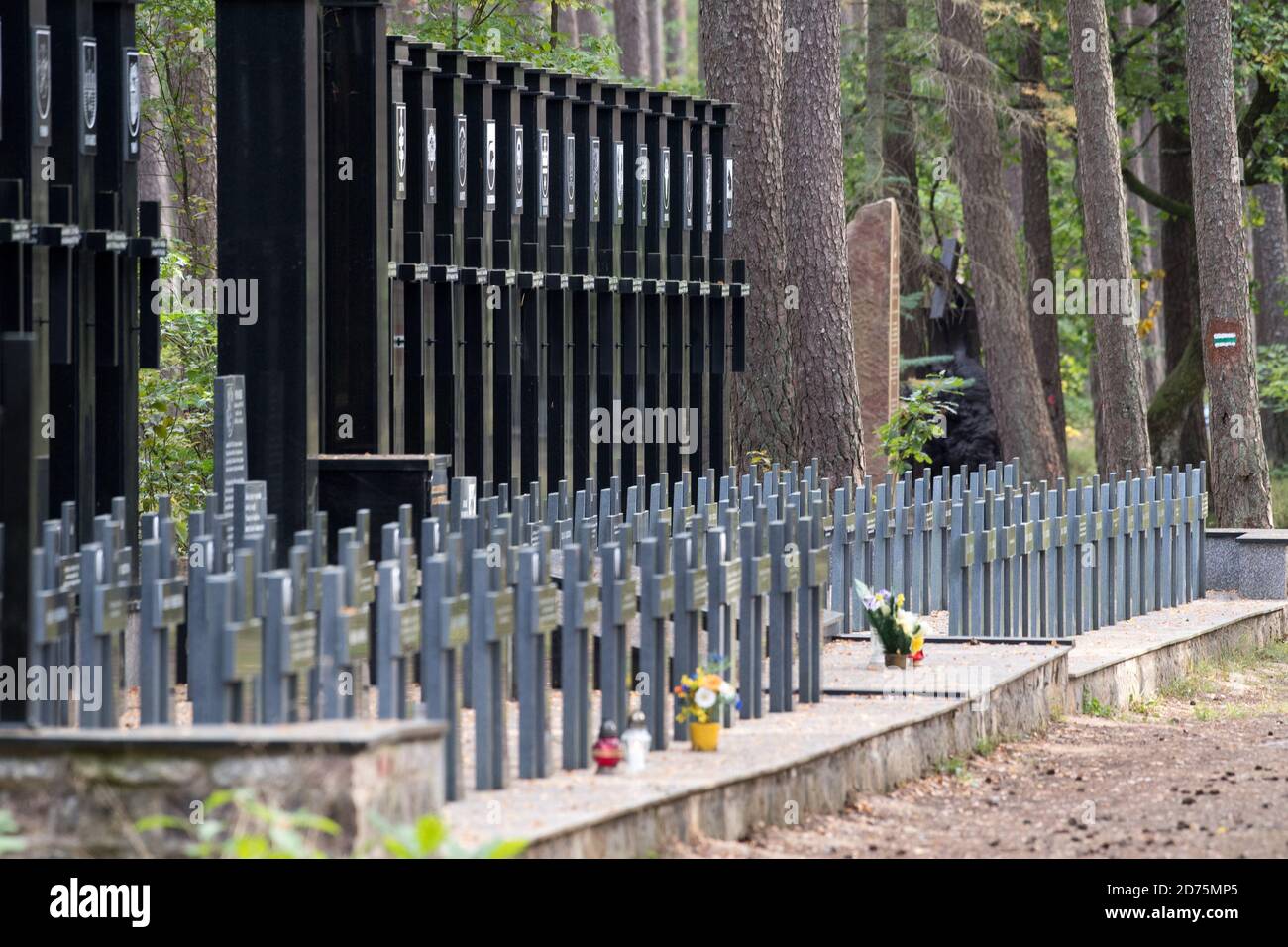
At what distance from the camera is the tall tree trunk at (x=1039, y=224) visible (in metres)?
29.4

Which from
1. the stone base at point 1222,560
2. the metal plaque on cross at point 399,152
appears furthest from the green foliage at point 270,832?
the stone base at point 1222,560

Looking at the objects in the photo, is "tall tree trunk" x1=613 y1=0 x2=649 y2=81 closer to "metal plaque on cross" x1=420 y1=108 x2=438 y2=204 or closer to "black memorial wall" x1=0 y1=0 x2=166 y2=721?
"metal plaque on cross" x1=420 y1=108 x2=438 y2=204

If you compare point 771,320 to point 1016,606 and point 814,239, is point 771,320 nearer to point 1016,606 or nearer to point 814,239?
point 814,239

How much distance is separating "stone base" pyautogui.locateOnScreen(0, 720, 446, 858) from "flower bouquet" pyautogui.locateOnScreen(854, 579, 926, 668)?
535 cm

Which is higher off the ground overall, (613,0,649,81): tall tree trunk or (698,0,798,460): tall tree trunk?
(613,0,649,81): tall tree trunk

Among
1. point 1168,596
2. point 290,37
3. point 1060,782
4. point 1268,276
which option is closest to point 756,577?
point 1060,782

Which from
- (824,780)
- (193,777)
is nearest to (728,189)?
(824,780)

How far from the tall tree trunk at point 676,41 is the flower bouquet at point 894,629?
36547 millimetres

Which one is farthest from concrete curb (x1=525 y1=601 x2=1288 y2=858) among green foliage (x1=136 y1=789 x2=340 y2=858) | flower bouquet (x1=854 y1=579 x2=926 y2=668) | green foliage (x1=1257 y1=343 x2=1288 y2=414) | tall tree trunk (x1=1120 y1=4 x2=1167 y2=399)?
tall tree trunk (x1=1120 y1=4 x2=1167 y2=399)

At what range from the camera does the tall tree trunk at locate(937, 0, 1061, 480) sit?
2564 centimetres

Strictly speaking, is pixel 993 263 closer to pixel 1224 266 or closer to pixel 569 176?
pixel 1224 266

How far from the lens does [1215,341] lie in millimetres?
21484

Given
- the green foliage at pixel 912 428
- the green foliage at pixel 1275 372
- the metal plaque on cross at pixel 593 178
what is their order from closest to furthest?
1. the metal plaque on cross at pixel 593 178
2. the green foliage at pixel 912 428
3. the green foliage at pixel 1275 372

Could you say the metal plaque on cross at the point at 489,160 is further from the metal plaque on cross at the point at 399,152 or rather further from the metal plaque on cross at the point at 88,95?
the metal plaque on cross at the point at 88,95
